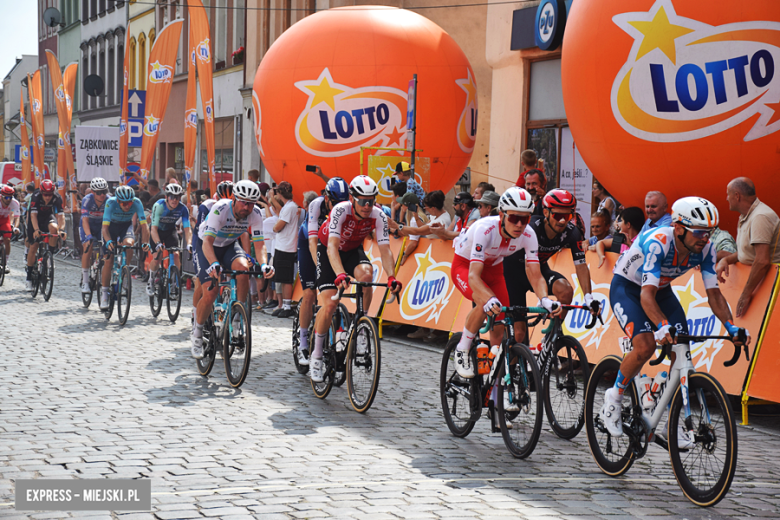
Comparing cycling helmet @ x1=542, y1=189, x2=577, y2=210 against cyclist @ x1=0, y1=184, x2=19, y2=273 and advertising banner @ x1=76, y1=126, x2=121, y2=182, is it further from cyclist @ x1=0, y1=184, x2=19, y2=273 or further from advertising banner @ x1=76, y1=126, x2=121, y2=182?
advertising banner @ x1=76, y1=126, x2=121, y2=182

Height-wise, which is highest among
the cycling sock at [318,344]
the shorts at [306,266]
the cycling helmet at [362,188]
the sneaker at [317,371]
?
the cycling helmet at [362,188]

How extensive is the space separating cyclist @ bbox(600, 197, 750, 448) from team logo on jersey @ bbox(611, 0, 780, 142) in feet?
13.2

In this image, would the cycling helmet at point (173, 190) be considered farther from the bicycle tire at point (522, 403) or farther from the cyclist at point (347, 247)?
the bicycle tire at point (522, 403)

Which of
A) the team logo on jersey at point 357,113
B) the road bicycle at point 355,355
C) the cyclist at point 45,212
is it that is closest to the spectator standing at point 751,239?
the road bicycle at point 355,355

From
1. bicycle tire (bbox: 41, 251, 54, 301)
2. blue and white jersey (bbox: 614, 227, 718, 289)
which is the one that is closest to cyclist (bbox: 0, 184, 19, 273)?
bicycle tire (bbox: 41, 251, 54, 301)

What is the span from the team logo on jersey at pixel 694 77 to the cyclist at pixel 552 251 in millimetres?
2426

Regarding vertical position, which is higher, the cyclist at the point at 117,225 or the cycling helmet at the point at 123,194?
the cycling helmet at the point at 123,194

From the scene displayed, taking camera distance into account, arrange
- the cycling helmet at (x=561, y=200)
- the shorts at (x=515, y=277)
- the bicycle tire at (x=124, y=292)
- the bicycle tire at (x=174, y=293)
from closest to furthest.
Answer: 1. the cycling helmet at (x=561, y=200)
2. the shorts at (x=515, y=277)
3. the bicycle tire at (x=124, y=292)
4. the bicycle tire at (x=174, y=293)

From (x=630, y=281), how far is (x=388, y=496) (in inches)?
85.6

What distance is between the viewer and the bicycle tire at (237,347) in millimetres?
8656

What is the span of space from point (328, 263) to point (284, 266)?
6101 millimetres

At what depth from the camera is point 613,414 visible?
19.5 feet

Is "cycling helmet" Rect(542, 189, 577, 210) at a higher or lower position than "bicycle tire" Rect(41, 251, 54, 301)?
higher

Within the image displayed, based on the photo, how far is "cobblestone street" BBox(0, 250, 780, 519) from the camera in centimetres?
523
